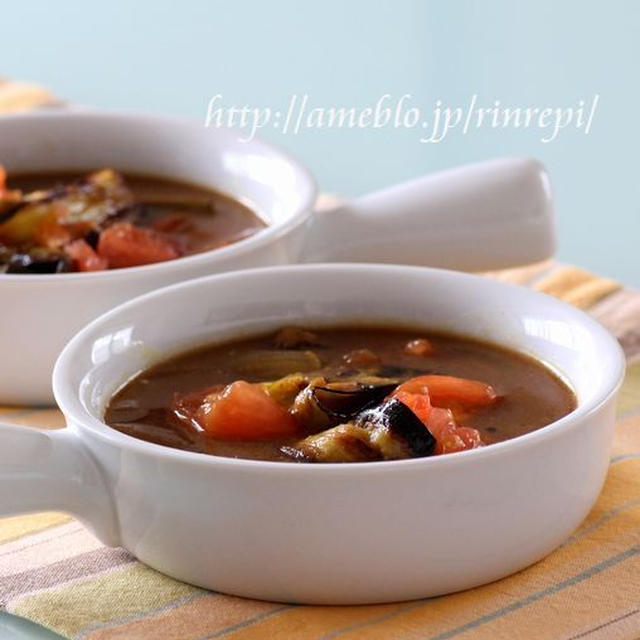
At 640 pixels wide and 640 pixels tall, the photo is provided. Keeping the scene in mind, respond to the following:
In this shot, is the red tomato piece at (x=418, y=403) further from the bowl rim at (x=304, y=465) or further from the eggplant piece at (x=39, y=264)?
the eggplant piece at (x=39, y=264)

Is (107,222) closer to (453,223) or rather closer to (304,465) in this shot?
(453,223)

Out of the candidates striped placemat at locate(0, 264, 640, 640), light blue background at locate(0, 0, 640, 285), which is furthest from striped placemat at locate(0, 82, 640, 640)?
light blue background at locate(0, 0, 640, 285)

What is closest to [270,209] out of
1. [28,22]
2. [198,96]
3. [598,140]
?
[598,140]

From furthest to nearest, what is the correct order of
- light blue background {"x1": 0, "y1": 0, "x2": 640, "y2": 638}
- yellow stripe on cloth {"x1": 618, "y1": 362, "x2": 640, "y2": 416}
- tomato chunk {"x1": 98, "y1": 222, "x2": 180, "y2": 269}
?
light blue background {"x1": 0, "y1": 0, "x2": 640, "y2": 638}
tomato chunk {"x1": 98, "y1": 222, "x2": 180, "y2": 269}
yellow stripe on cloth {"x1": 618, "y1": 362, "x2": 640, "y2": 416}

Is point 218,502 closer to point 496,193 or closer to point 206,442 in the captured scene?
point 206,442

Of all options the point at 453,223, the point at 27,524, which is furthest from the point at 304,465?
the point at 453,223

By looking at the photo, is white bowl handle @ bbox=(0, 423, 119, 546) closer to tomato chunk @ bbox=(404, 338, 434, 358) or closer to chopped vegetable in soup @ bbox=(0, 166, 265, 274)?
tomato chunk @ bbox=(404, 338, 434, 358)

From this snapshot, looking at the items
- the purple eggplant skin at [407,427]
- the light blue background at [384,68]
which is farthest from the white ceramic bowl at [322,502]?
the light blue background at [384,68]
